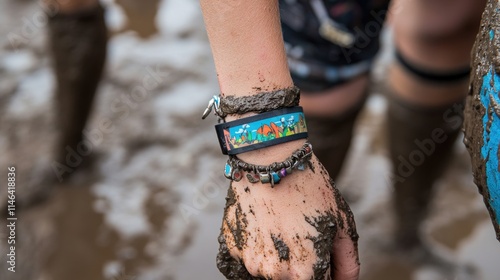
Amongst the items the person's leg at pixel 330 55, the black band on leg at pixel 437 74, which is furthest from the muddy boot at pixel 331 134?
the black band on leg at pixel 437 74

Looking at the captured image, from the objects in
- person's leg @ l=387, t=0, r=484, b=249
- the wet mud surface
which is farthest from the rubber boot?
the wet mud surface

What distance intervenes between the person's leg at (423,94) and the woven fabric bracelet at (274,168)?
32.2 inches

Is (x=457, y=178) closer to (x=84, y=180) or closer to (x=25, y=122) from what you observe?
(x=84, y=180)

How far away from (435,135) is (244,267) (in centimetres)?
100

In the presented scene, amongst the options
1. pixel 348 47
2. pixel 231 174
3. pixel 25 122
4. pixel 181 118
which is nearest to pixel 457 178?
pixel 348 47

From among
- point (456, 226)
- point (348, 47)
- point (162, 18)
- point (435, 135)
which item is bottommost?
point (456, 226)

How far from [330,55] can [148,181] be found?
0.89m

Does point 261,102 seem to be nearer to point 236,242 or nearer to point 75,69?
point 236,242

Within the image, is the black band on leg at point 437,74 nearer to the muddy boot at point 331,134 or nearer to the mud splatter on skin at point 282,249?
the muddy boot at point 331,134

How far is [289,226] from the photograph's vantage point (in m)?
0.87

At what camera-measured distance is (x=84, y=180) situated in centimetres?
214

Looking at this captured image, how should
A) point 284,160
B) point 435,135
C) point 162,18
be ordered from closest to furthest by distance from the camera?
point 284,160
point 435,135
point 162,18

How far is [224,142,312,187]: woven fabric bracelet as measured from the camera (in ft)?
2.84

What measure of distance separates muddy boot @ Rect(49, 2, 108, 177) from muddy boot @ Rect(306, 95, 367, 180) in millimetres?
866
